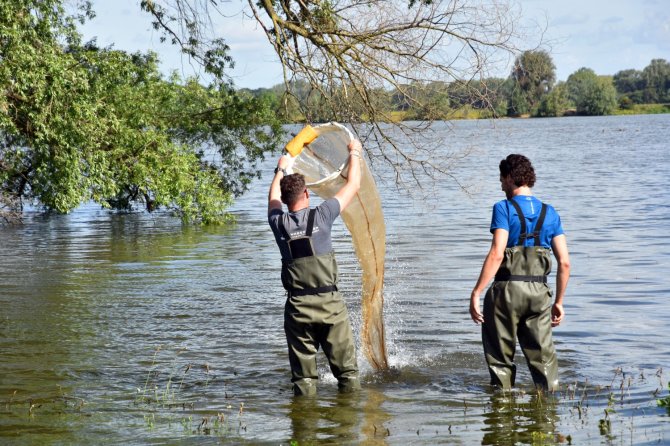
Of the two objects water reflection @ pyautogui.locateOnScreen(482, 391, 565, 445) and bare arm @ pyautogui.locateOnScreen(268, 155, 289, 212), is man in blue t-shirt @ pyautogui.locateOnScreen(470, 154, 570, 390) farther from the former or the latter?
bare arm @ pyautogui.locateOnScreen(268, 155, 289, 212)

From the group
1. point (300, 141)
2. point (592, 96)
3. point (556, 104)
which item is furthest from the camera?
point (592, 96)

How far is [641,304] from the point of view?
1338 centimetres

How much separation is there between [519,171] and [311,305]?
203 cm

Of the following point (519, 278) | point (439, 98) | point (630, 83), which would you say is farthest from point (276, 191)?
point (630, 83)

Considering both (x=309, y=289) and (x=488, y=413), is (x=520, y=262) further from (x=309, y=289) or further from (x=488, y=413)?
(x=309, y=289)

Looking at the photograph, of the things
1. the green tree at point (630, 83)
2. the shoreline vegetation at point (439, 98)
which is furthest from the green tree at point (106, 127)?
the green tree at point (630, 83)

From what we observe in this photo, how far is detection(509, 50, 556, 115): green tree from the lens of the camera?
12750 mm

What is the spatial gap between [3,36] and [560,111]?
14998cm

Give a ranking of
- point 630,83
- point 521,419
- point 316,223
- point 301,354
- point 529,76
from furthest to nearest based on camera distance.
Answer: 1. point 630,83
2. point 529,76
3. point 301,354
4. point 521,419
5. point 316,223

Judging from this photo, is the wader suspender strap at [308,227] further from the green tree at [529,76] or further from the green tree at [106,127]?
the green tree at [106,127]

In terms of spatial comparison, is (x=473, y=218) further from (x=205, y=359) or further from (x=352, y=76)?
(x=205, y=359)

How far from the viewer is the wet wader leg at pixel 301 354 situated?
25.8 ft

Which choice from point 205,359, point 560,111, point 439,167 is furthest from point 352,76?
point 560,111

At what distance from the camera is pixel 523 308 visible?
25.3ft
